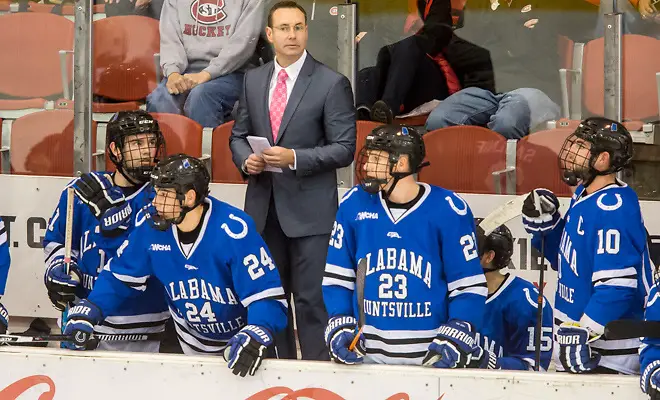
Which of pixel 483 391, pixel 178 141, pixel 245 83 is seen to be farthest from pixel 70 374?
pixel 178 141

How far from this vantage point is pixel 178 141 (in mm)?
5152

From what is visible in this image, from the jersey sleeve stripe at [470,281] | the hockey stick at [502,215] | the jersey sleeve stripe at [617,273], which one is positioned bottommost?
the jersey sleeve stripe at [470,281]

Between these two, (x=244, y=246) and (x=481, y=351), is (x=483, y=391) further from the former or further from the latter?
(x=244, y=246)

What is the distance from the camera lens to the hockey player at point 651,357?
2.84m

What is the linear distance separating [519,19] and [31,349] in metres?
2.81

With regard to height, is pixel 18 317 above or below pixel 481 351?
below

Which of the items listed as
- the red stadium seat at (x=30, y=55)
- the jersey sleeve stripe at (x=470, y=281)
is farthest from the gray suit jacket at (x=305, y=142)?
the red stadium seat at (x=30, y=55)

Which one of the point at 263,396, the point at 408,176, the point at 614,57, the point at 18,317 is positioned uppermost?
the point at 614,57

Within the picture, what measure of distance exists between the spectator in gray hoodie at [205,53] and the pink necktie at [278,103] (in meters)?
0.78

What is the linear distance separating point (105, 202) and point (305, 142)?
31.4 inches

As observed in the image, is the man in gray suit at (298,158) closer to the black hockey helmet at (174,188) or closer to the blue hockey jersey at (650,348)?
the black hockey helmet at (174,188)

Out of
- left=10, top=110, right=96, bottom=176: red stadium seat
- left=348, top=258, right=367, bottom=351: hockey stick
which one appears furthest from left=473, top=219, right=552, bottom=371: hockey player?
left=10, top=110, right=96, bottom=176: red stadium seat

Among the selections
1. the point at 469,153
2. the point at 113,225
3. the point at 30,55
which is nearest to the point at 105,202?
the point at 113,225

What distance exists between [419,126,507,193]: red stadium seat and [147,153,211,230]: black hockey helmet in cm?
170
